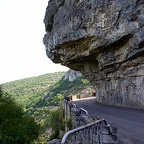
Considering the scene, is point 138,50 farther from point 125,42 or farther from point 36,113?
point 36,113

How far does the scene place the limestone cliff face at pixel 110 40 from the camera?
17.3 metres

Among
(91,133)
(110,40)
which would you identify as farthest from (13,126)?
(91,133)

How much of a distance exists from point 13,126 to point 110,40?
41.5ft

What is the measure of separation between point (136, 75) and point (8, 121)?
45.1 feet

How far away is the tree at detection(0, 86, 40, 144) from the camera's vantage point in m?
20.5

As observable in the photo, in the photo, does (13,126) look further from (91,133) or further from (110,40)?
(91,133)

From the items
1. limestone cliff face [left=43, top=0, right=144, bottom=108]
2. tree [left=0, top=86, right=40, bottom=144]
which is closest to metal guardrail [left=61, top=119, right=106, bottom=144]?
limestone cliff face [left=43, top=0, right=144, bottom=108]

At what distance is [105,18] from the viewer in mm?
18516

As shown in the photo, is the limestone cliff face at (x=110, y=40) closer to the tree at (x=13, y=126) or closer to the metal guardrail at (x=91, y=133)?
the tree at (x=13, y=126)

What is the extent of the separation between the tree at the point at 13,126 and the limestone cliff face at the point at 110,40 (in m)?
8.32

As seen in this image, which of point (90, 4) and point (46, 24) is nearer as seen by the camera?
point (90, 4)

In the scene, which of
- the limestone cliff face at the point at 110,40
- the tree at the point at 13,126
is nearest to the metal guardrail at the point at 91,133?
the limestone cliff face at the point at 110,40

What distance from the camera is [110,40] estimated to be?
18.6 metres

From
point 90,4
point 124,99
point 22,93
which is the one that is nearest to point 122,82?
point 124,99
